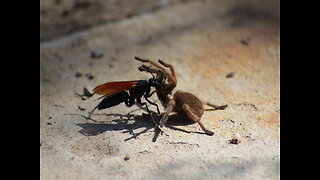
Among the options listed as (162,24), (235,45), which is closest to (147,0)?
(162,24)

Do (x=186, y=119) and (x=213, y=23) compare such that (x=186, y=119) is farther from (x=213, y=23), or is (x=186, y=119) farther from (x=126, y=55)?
(x=213, y=23)

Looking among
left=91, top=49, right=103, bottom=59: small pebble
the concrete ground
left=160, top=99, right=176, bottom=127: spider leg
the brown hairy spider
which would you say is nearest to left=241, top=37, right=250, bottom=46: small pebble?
the concrete ground

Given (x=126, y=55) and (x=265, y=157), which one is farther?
(x=126, y=55)

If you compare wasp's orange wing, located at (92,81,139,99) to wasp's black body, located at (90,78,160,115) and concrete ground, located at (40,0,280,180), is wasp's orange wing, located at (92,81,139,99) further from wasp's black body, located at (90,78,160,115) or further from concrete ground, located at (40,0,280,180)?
concrete ground, located at (40,0,280,180)

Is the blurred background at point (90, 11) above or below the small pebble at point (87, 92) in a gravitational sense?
above

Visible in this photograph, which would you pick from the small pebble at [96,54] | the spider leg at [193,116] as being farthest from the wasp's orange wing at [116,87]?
the small pebble at [96,54]

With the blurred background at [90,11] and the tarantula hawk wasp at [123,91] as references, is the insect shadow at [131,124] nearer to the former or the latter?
the tarantula hawk wasp at [123,91]

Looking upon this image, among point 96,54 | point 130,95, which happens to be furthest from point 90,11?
point 130,95

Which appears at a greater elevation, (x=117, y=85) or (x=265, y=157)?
(x=117, y=85)
